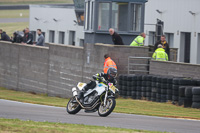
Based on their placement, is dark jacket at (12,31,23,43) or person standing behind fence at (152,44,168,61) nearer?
person standing behind fence at (152,44,168,61)

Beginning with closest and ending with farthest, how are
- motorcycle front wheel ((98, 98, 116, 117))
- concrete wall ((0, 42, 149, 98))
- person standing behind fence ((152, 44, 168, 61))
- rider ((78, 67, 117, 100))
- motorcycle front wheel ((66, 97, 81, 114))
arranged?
motorcycle front wheel ((98, 98, 116, 117)) → rider ((78, 67, 117, 100)) → motorcycle front wheel ((66, 97, 81, 114)) → person standing behind fence ((152, 44, 168, 61)) → concrete wall ((0, 42, 149, 98))

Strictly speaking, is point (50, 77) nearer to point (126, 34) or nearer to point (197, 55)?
point (126, 34)

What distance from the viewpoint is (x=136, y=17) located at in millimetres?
28141

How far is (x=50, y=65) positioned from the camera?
31.6 m

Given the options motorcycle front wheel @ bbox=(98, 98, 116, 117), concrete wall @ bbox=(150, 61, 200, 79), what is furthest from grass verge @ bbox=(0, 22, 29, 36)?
motorcycle front wheel @ bbox=(98, 98, 116, 117)

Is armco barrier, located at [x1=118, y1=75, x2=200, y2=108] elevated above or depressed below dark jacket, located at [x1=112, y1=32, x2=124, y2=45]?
below

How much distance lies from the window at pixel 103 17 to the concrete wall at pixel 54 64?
1164 mm

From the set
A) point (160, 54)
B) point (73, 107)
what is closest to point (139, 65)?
point (160, 54)

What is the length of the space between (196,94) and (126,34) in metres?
8.54

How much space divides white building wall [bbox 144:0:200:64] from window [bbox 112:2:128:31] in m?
9.76

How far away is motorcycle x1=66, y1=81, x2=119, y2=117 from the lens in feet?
52.5

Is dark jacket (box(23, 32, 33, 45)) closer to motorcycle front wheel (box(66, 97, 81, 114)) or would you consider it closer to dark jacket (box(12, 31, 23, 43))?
dark jacket (box(12, 31, 23, 43))

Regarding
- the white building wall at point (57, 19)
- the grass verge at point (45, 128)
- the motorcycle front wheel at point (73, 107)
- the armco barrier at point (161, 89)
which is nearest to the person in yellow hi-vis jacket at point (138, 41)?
the armco barrier at point (161, 89)

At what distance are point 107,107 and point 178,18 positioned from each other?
927 inches
